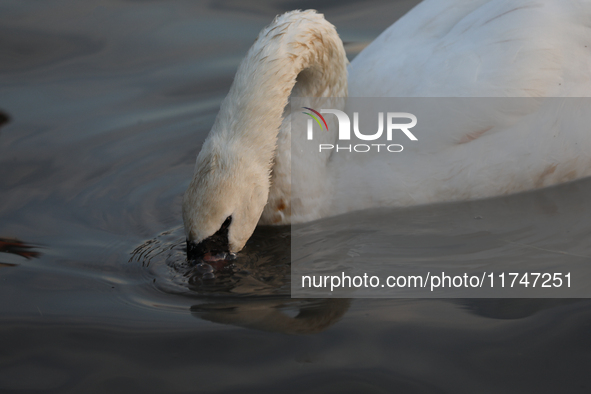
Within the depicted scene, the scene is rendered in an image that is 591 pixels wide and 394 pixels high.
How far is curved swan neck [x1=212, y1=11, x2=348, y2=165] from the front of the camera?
4.08 meters

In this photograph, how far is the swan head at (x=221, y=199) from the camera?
3777mm

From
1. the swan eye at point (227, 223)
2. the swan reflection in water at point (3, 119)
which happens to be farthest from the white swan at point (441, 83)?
the swan reflection in water at point (3, 119)

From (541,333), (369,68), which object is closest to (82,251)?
(369,68)

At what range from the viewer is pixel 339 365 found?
3189 mm

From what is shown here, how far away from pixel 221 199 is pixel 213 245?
0.89 feet

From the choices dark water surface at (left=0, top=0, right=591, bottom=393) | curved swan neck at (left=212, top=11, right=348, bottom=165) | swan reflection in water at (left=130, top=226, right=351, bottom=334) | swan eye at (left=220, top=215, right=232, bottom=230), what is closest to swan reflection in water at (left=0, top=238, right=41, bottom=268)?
dark water surface at (left=0, top=0, right=591, bottom=393)

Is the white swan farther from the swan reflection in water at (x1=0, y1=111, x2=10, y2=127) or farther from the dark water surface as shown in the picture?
the swan reflection in water at (x1=0, y1=111, x2=10, y2=127)

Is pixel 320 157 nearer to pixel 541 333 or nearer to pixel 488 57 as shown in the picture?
pixel 488 57

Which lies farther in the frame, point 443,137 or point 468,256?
point 443,137

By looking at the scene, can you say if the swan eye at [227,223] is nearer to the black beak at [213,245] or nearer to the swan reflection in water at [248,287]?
the black beak at [213,245]

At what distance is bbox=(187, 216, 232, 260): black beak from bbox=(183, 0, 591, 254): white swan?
0.98 ft

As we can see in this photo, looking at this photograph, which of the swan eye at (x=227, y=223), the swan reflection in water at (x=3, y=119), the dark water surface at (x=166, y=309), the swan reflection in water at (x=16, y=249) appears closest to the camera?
the dark water surface at (x=166, y=309)

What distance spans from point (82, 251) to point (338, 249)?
152cm

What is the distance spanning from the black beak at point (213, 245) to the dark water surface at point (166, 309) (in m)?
0.14
